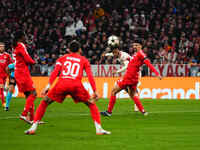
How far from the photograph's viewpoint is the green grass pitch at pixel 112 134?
9.47 meters

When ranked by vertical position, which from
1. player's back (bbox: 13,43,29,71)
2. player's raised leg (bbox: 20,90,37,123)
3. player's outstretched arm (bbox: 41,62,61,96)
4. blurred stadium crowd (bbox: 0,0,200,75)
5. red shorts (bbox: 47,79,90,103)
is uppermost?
blurred stadium crowd (bbox: 0,0,200,75)

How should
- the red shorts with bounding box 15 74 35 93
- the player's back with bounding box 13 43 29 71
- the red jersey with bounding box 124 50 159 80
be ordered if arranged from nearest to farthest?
the player's back with bounding box 13 43 29 71, the red shorts with bounding box 15 74 35 93, the red jersey with bounding box 124 50 159 80

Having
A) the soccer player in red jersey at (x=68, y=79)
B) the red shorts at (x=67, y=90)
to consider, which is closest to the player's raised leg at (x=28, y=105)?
the soccer player in red jersey at (x=68, y=79)

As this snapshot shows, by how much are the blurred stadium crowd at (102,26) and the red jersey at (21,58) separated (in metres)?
14.2

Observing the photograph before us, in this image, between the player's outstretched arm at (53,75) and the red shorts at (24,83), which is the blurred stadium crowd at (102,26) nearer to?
the red shorts at (24,83)

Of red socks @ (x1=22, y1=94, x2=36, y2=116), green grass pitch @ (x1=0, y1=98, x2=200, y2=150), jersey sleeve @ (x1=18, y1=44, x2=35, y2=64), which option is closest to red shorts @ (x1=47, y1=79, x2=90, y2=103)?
green grass pitch @ (x1=0, y1=98, x2=200, y2=150)

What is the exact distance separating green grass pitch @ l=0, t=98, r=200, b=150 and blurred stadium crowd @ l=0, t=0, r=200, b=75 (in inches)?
475

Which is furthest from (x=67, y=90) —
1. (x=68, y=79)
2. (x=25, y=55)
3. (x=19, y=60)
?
(x=19, y=60)

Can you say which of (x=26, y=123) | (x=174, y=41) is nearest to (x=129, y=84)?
(x=26, y=123)

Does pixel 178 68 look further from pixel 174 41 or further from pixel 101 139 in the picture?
pixel 101 139

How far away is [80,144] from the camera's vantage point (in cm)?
966

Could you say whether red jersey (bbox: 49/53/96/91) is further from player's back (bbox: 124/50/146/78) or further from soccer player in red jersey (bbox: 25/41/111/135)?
player's back (bbox: 124/50/146/78)

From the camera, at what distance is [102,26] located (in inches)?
1233

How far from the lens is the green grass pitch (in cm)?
947
